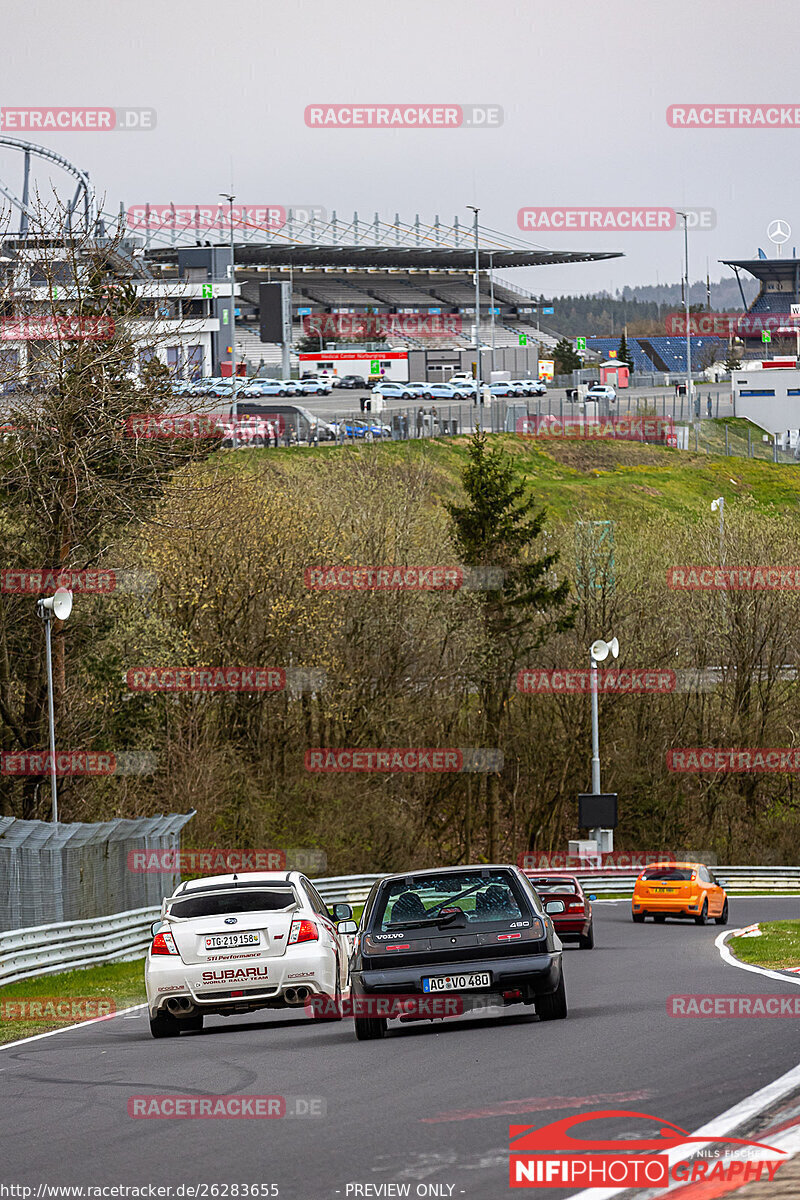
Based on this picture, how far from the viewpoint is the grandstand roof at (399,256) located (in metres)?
146

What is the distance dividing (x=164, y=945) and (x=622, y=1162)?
7536mm

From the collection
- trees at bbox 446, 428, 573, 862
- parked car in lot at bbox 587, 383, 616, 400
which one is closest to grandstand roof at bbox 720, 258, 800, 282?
parked car in lot at bbox 587, 383, 616, 400

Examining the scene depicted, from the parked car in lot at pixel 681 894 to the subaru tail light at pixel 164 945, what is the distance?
1914cm

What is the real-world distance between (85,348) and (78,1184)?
88.3 feet

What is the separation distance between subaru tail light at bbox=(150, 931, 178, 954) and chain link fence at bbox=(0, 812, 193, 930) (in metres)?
8.06

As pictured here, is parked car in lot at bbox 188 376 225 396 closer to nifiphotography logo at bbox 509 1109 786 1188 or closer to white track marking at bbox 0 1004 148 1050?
white track marking at bbox 0 1004 148 1050

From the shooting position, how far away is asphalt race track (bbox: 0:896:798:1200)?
24.4 feet

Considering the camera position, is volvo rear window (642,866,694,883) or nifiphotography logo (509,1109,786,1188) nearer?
nifiphotography logo (509,1109,786,1188)

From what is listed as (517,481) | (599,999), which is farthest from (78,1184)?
(517,481)

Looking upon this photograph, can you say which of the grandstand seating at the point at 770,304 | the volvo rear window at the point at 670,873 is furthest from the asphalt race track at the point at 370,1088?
the grandstand seating at the point at 770,304

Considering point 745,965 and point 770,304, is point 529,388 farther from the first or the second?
point 745,965

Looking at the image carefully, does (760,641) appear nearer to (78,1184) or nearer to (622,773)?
(622,773)

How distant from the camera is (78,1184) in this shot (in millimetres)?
7305

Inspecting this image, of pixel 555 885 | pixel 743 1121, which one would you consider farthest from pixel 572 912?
pixel 743 1121
